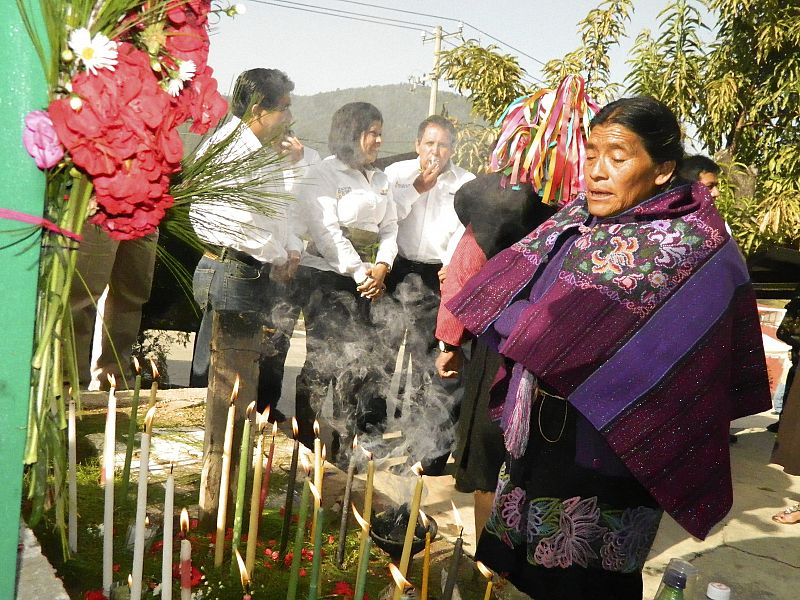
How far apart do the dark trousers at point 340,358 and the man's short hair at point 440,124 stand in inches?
47.0

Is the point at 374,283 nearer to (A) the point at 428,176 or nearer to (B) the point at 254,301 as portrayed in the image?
(B) the point at 254,301

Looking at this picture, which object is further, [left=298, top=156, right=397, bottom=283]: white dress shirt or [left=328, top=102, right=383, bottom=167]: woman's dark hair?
[left=328, top=102, right=383, bottom=167]: woman's dark hair

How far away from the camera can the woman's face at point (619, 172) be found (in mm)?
2428

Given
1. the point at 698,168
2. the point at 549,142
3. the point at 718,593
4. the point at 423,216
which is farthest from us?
the point at 423,216

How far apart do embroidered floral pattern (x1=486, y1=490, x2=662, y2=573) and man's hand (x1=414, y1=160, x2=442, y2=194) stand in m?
2.99

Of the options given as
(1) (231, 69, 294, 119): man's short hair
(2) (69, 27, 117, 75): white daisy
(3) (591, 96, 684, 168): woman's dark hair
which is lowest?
(2) (69, 27, 117, 75): white daisy

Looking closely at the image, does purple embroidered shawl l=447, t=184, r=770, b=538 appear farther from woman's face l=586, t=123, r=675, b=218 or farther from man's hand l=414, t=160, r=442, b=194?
man's hand l=414, t=160, r=442, b=194

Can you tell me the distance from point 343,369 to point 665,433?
2.74 metres

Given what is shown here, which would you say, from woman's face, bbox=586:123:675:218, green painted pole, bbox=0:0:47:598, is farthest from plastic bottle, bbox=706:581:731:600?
green painted pole, bbox=0:0:47:598

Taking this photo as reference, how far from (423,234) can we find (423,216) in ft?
0.40

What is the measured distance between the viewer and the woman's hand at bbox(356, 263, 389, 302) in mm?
4566

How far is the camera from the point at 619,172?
7.98ft

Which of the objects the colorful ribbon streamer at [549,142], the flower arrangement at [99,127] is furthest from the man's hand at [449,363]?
the flower arrangement at [99,127]

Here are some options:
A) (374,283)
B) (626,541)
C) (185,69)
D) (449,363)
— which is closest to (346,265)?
(374,283)
